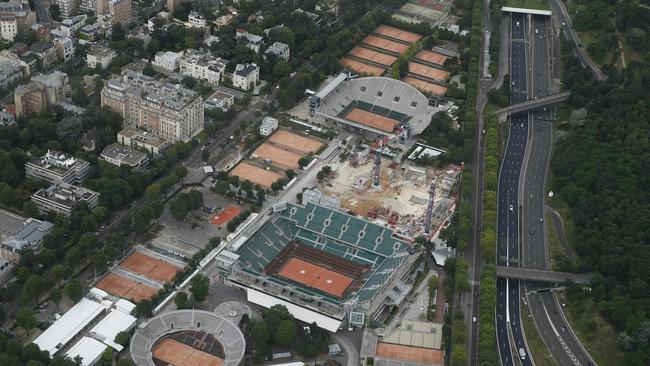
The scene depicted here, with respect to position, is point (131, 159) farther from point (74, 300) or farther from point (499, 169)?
point (499, 169)

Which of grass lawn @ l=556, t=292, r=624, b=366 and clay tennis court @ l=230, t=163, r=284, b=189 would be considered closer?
grass lawn @ l=556, t=292, r=624, b=366

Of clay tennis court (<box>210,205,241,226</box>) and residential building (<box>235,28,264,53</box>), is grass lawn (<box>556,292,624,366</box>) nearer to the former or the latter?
clay tennis court (<box>210,205,241,226</box>)

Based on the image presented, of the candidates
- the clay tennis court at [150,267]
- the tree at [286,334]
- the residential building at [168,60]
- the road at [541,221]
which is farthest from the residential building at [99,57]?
the tree at [286,334]

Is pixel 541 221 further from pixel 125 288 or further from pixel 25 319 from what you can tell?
pixel 25 319

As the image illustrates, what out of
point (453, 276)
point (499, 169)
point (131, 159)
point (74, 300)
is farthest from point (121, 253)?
point (499, 169)

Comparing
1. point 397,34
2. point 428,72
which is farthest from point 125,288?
point 397,34

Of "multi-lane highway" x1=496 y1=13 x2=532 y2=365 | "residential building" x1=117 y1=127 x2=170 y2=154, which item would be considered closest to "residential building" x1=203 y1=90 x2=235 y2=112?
"residential building" x1=117 y1=127 x2=170 y2=154

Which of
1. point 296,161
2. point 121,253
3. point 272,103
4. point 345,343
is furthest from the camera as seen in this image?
point 272,103
